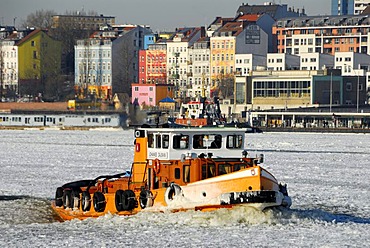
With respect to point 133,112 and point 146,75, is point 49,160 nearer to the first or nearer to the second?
point 133,112

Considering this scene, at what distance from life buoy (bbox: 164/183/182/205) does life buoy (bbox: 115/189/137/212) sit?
1160 mm

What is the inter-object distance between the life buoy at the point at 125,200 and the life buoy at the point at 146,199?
0.28 meters

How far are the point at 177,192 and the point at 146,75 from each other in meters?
115

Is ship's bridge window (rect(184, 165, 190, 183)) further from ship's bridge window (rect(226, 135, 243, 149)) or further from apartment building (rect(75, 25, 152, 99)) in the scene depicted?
apartment building (rect(75, 25, 152, 99))

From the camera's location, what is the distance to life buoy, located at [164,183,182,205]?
27.8 metres

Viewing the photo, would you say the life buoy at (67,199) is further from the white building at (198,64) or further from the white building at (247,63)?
the white building at (198,64)

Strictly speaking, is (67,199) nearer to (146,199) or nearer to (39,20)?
(146,199)

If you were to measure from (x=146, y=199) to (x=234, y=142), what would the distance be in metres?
2.87

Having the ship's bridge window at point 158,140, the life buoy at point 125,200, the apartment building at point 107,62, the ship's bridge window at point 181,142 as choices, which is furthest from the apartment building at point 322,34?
the life buoy at point 125,200

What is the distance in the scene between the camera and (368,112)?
10762 cm

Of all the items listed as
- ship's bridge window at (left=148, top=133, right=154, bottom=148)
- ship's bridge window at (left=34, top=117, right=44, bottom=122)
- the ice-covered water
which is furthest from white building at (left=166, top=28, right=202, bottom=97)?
ship's bridge window at (left=148, top=133, right=154, bottom=148)

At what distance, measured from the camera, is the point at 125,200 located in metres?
28.8

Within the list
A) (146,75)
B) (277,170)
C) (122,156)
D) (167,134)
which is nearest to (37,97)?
(146,75)

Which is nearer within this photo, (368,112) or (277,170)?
(277,170)
